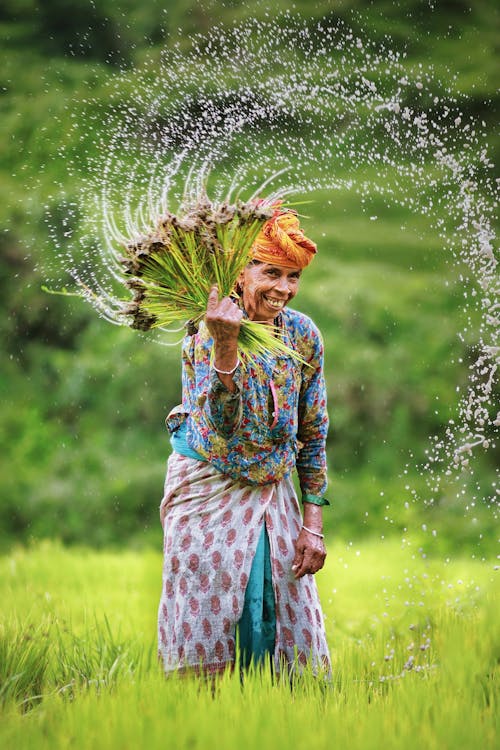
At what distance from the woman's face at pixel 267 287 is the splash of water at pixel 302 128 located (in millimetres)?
6092

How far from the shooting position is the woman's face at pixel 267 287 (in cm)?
245

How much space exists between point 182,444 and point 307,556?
1.46 feet

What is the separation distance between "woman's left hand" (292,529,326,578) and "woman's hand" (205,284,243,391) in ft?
1.86

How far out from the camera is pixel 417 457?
809 cm

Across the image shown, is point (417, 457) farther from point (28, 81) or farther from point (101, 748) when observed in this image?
point (101, 748)

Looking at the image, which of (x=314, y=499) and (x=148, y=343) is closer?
(x=314, y=499)

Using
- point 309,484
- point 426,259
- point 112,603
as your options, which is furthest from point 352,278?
point 309,484

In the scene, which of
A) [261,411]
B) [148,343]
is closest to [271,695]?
[261,411]

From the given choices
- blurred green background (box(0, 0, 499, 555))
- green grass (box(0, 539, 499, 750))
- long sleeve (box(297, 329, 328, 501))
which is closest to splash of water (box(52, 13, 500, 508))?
blurred green background (box(0, 0, 499, 555))

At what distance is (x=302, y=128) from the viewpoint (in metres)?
9.42

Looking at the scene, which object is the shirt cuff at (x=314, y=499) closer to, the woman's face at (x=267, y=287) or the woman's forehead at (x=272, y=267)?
the woman's face at (x=267, y=287)

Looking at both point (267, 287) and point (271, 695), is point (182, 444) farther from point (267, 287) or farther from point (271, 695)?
point (271, 695)

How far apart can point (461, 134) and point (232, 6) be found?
8.30 ft

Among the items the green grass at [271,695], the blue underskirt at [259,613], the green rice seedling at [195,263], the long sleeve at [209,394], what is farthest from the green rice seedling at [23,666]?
the green rice seedling at [195,263]
